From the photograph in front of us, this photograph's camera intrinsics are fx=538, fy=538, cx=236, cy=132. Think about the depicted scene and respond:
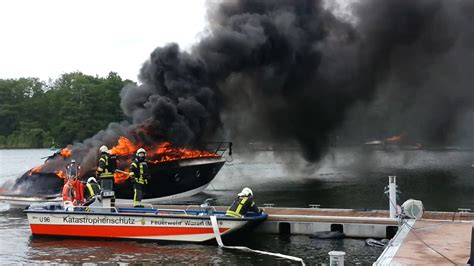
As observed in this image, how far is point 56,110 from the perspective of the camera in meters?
104

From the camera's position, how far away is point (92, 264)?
45.2 feet

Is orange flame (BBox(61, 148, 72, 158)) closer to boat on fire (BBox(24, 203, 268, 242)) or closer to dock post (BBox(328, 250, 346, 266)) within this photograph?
boat on fire (BBox(24, 203, 268, 242))

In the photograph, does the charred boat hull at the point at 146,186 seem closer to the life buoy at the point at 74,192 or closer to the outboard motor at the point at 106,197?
the life buoy at the point at 74,192

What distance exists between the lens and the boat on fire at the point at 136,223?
1541 centimetres

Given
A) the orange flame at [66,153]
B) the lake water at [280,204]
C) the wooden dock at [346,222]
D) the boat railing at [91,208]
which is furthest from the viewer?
the orange flame at [66,153]

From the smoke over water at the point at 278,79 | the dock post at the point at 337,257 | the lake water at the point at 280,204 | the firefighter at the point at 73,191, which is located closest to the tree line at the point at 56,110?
the lake water at the point at 280,204

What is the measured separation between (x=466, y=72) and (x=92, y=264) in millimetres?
32778

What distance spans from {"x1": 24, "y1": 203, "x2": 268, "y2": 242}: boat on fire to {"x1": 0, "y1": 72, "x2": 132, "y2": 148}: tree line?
72.7 meters

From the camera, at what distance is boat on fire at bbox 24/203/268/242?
1541cm

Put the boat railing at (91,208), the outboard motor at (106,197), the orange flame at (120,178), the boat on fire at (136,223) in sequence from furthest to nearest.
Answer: the orange flame at (120,178) → the outboard motor at (106,197) → the boat railing at (91,208) → the boat on fire at (136,223)

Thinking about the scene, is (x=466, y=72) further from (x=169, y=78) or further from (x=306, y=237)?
(x=306, y=237)

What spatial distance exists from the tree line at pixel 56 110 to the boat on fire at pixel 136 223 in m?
72.7

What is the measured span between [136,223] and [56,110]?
9423 centimetres

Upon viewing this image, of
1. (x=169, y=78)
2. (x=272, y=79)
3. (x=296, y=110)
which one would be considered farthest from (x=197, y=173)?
(x=296, y=110)
